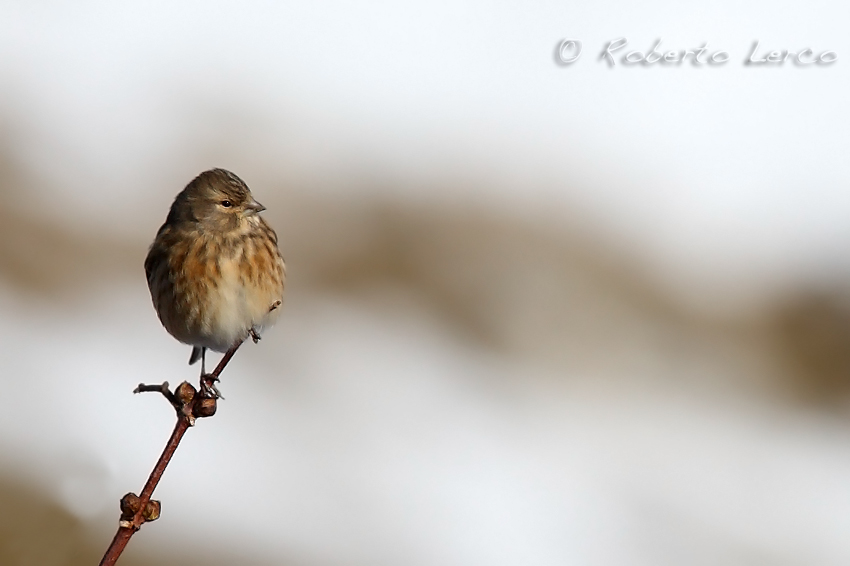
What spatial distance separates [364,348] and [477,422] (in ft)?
5.90

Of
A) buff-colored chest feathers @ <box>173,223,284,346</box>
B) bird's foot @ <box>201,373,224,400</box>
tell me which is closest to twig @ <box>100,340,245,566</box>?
bird's foot @ <box>201,373,224,400</box>

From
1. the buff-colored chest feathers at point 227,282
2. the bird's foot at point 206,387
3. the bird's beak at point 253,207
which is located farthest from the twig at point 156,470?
the buff-colored chest feathers at point 227,282

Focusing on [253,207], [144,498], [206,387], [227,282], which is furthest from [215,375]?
[227,282]

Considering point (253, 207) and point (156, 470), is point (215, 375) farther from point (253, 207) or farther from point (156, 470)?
point (253, 207)

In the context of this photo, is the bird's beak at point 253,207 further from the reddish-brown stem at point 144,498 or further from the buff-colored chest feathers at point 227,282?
the reddish-brown stem at point 144,498

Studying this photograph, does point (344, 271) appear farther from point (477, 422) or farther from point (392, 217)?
point (477, 422)

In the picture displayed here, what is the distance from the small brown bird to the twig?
1.26 m

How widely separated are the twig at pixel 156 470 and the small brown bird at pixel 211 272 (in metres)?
1.26

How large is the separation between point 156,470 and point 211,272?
1670mm

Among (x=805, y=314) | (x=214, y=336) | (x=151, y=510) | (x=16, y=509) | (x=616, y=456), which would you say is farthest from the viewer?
(x=616, y=456)

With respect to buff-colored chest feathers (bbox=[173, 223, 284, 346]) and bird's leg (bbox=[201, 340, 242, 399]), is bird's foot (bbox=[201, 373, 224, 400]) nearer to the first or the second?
bird's leg (bbox=[201, 340, 242, 399])

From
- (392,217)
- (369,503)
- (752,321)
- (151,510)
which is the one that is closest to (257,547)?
(369,503)

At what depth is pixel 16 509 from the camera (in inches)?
272

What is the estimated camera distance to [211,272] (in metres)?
3.11
